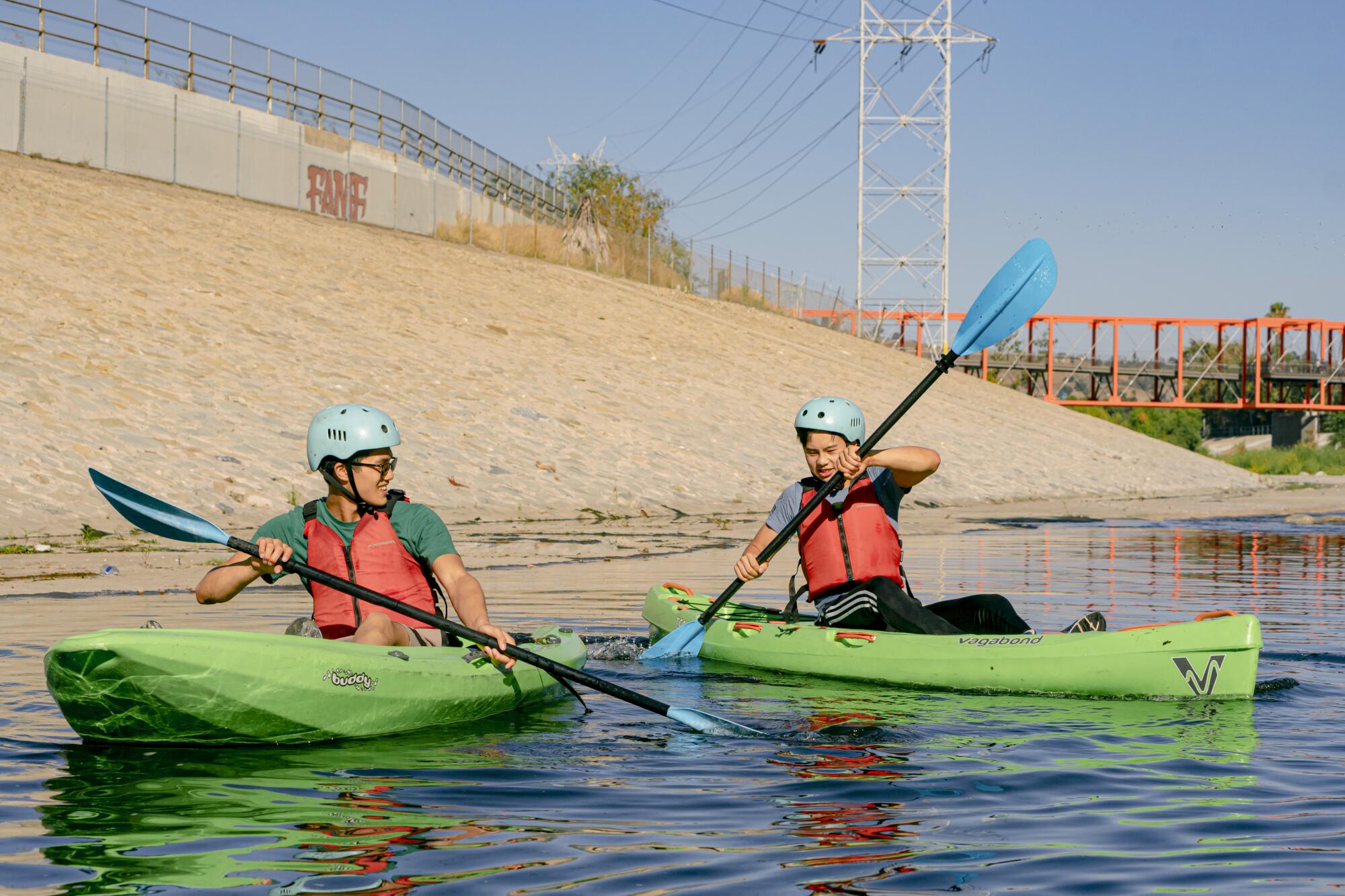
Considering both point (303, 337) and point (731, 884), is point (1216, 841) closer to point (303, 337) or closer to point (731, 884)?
point (731, 884)

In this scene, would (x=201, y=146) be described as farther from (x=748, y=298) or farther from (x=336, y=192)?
(x=748, y=298)

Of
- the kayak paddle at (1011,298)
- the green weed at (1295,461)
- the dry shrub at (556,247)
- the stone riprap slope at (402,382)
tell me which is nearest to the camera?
→ the kayak paddle at (1011,298)

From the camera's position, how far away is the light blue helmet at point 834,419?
303 inches

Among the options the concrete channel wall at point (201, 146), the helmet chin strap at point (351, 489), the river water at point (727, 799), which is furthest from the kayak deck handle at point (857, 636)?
the concrete channel wall at point (201, 146)

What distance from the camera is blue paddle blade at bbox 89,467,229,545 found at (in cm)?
626

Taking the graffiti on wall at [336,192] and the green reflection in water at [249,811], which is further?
the graffiti on wall at [336,192]

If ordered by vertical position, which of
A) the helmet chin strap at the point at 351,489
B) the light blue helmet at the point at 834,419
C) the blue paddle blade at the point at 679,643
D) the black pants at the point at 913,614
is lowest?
the blue paddle blade at the point at 679,643

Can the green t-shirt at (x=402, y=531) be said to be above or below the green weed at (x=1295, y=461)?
below

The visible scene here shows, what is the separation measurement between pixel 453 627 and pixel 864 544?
2.46 meters

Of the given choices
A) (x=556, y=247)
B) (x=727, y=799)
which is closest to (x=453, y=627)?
(x=727, y=799)

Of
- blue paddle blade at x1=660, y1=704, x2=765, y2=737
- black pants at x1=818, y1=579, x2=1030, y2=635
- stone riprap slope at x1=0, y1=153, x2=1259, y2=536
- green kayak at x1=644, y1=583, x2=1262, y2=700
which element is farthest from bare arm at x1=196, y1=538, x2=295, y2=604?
stone riprap slope at x1=0, y1=153, x2=1259, y2=536

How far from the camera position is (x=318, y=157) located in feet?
114

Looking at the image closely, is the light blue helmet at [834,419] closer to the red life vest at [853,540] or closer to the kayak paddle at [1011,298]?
the red life vest at [853,540]

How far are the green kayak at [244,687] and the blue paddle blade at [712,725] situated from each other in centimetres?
91
